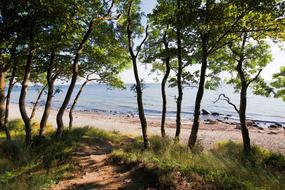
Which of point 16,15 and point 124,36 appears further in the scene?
point 124,36

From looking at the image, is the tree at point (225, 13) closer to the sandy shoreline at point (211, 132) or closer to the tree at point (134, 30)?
the tree at point (134, 30)

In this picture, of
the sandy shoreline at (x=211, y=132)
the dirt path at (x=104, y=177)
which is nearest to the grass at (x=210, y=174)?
the dirt path at (x=104, y=177)

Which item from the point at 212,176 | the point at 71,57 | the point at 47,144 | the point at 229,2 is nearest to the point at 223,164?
the point at 212,176

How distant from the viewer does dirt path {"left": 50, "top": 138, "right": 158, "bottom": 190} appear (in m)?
8.20

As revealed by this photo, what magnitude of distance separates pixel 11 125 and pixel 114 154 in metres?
14.0

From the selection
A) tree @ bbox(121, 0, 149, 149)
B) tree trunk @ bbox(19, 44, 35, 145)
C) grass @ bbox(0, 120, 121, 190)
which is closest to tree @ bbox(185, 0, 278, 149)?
tree @ bbox(121, 0, 149, 149)

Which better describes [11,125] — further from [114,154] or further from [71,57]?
[114,154]

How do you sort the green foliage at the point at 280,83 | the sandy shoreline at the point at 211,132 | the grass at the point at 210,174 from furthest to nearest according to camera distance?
the sandy shoreline at the point at 211,132, the green foliage at the point at 280,83, the grass at the point at 210,174

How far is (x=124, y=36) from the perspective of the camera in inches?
646

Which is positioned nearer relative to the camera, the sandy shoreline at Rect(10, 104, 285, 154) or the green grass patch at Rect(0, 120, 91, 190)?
the green grass patch at Rect(0, 120, 91, 190)

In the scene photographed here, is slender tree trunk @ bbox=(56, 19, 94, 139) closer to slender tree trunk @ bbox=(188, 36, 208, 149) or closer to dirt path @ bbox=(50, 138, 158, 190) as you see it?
dirt path @ bbox=(50, 138, 158, 190)

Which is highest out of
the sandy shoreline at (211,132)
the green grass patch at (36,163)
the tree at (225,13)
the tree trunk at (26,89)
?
the tree at (225,13)

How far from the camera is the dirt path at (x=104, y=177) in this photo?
323 inches

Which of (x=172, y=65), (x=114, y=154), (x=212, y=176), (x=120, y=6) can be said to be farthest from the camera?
(x=172, y=65)
